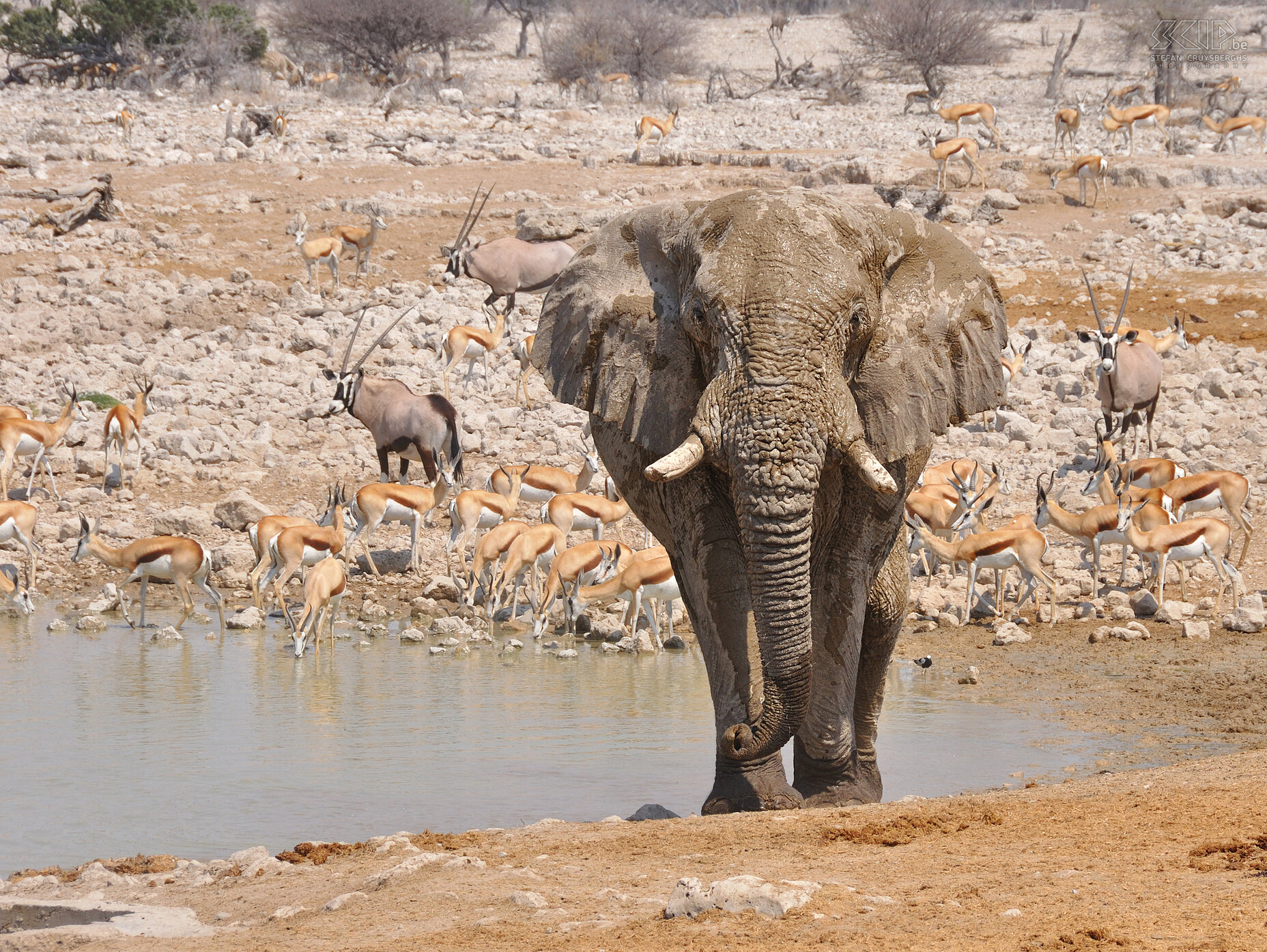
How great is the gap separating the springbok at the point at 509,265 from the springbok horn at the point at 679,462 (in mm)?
13982

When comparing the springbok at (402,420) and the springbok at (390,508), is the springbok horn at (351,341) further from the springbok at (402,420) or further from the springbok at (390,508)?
the springbok at (390,508)

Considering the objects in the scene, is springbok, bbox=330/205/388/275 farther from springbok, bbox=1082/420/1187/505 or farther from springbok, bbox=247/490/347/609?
springbok, bbox=1082/420/1187/505

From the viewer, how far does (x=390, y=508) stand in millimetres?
13234

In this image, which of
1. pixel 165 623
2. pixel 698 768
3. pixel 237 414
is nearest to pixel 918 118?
pixel 237 414

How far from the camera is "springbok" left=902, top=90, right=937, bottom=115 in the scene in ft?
101

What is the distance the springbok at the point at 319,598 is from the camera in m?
10.8

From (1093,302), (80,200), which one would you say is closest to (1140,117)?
(1093,302)

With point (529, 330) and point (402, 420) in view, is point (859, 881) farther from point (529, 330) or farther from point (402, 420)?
point (529, 330)

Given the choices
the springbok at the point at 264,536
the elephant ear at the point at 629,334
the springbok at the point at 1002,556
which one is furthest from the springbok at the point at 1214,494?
the elephant ear at the point at 629,334

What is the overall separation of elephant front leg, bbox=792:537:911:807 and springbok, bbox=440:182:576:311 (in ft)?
42.0

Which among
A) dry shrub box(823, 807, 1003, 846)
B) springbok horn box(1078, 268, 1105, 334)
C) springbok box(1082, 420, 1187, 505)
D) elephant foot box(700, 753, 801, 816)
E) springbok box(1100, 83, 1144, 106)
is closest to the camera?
dry shrub box(823, 807, 1003, 846)

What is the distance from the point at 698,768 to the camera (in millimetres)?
7801

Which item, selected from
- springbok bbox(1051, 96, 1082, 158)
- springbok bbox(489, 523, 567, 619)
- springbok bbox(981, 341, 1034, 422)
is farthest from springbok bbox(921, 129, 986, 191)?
springbok bbox(489, 523, 567, 619)

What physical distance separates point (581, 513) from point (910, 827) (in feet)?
27.0
